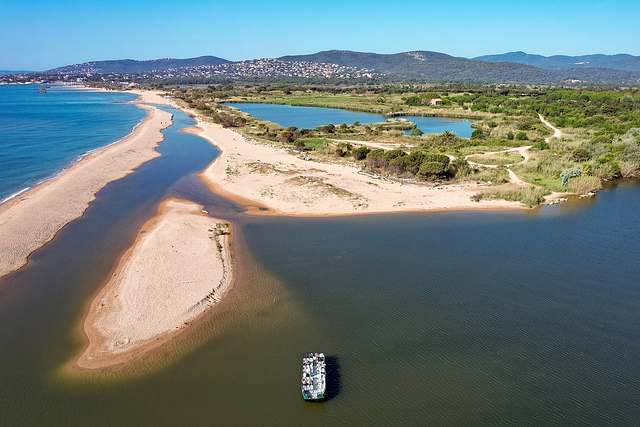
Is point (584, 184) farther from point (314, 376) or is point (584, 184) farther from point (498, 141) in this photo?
point (314, 376)

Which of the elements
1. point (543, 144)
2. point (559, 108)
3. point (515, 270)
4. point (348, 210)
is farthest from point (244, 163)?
point (559, 108)

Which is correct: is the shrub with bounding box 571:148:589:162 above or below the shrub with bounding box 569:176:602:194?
above

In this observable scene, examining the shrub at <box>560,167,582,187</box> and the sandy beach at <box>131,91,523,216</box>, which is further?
the shrub at <box>560,167,582,187</box>

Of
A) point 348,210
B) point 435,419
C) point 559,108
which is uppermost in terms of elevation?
point 559,108

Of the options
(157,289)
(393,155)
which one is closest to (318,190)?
(393,155)

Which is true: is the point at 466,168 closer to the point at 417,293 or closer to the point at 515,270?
the point at 515,270

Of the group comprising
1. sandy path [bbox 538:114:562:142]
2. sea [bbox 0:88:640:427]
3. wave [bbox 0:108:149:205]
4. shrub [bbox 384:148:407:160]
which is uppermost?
sandy path [bbox 538:114:562:142]

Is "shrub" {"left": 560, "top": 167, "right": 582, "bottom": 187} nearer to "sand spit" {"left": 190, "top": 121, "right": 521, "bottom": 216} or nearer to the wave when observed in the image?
"sand spit" {"left": 190, "top": 121, "right": 521, "bottom": 216}

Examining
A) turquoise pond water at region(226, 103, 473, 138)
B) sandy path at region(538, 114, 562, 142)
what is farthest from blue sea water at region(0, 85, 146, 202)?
sandy path at region(538, 114, 562, 142)
